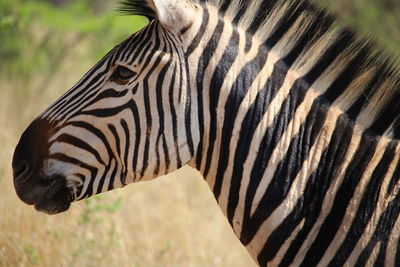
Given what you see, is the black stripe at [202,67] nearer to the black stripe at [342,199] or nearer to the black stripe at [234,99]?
the black stripe at [234,99]

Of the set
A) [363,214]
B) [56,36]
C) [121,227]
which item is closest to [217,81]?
[363,214]

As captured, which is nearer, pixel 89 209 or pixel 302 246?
pixel 302 246

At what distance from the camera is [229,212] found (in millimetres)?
3443

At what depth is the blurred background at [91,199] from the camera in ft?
19.5

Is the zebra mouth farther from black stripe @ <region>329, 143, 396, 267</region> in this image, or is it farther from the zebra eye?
black stripe @ <region>329, 143, 396, 267</region>

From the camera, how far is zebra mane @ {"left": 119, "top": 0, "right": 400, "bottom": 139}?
3318 mm

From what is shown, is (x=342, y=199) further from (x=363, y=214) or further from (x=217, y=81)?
(x=217, y=81)

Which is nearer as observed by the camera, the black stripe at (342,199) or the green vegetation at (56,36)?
the black stripe at (342,199)

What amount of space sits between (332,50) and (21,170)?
65.0 inches

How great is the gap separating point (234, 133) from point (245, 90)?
0.21 metres

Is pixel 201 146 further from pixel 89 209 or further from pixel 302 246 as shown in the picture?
pixel 89 209

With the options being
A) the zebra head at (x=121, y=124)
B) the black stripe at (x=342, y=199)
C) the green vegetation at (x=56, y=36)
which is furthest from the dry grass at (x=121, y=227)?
the black stripe at (x=342, y=199)

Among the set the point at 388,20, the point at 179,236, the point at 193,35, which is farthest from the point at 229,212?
the point at 388,20

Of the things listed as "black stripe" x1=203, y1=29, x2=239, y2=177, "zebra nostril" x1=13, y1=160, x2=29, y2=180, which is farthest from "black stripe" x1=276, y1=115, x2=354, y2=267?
"zebra nostril" x1=13, y1=160, x2=29, y2=180
